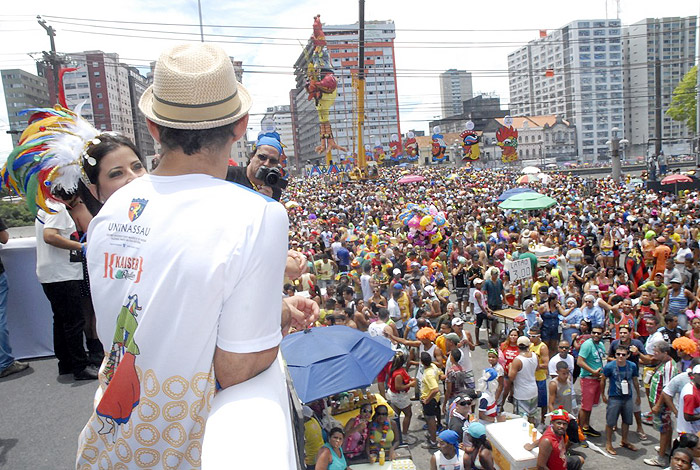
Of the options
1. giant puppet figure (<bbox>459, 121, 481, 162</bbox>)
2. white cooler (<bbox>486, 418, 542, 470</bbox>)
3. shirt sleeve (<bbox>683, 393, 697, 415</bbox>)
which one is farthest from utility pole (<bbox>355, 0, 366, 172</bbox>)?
shirt sleeve (<bbox>683, 393, 697, 415</bbox>)

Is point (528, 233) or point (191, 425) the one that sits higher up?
point (191, 425)

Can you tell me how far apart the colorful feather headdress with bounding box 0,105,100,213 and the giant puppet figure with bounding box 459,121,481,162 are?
49.7m

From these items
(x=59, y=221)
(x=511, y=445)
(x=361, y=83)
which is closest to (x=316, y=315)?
(x=59, y=221)

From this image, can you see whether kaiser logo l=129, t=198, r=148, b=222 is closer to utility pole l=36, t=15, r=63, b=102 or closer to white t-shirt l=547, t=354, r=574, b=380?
white t-shirt l=547, t=354, r=574, b=380

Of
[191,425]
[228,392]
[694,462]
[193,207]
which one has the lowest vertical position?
[694,462]

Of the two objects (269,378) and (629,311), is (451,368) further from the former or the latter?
(269,378)

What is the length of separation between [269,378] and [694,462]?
607 centimetres

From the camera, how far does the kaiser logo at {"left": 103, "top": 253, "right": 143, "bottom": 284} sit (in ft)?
3.52

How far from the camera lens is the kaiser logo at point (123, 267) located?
1.07 m

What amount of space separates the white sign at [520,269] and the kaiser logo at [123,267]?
11.4m

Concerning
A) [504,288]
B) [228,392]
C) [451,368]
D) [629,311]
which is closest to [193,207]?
[228,392]

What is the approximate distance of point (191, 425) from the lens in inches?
41.4

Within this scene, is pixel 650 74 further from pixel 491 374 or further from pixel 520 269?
pixel 491 374

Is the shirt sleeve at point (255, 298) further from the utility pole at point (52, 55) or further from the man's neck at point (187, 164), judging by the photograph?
the utility pole at point (52, 55)
